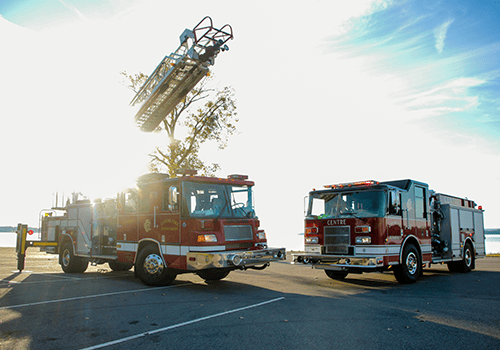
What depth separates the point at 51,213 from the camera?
15.5m

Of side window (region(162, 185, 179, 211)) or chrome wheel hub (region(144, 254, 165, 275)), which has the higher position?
side window (region(162, 185, 179, 211))

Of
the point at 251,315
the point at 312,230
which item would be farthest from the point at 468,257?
the point at 251,315

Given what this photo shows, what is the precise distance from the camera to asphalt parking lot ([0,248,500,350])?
17.2ft

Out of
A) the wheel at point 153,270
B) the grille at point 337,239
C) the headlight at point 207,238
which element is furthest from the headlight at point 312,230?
the wheel at point 153,270

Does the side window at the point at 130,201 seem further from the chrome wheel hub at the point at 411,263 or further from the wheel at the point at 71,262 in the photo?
the chrome wheel hub at the point at 411,263

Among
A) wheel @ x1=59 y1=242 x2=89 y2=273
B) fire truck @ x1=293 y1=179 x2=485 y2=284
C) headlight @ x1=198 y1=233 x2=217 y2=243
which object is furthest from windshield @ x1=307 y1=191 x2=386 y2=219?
wheel @ x1=59 y1=242 x2=89 y2=273

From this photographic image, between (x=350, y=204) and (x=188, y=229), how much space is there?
4633 mm

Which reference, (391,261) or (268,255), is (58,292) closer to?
(268,255)

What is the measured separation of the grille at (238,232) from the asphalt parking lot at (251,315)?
1.24 m

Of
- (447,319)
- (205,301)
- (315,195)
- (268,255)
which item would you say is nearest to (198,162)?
(315,195)

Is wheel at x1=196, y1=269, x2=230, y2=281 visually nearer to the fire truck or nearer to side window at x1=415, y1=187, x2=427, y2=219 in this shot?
the fire truck

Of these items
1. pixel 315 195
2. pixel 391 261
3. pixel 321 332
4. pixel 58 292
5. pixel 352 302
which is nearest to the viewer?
pixel 321 332

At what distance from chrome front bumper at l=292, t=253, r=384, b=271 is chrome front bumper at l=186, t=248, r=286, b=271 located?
1.91 m

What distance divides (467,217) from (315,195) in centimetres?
696
